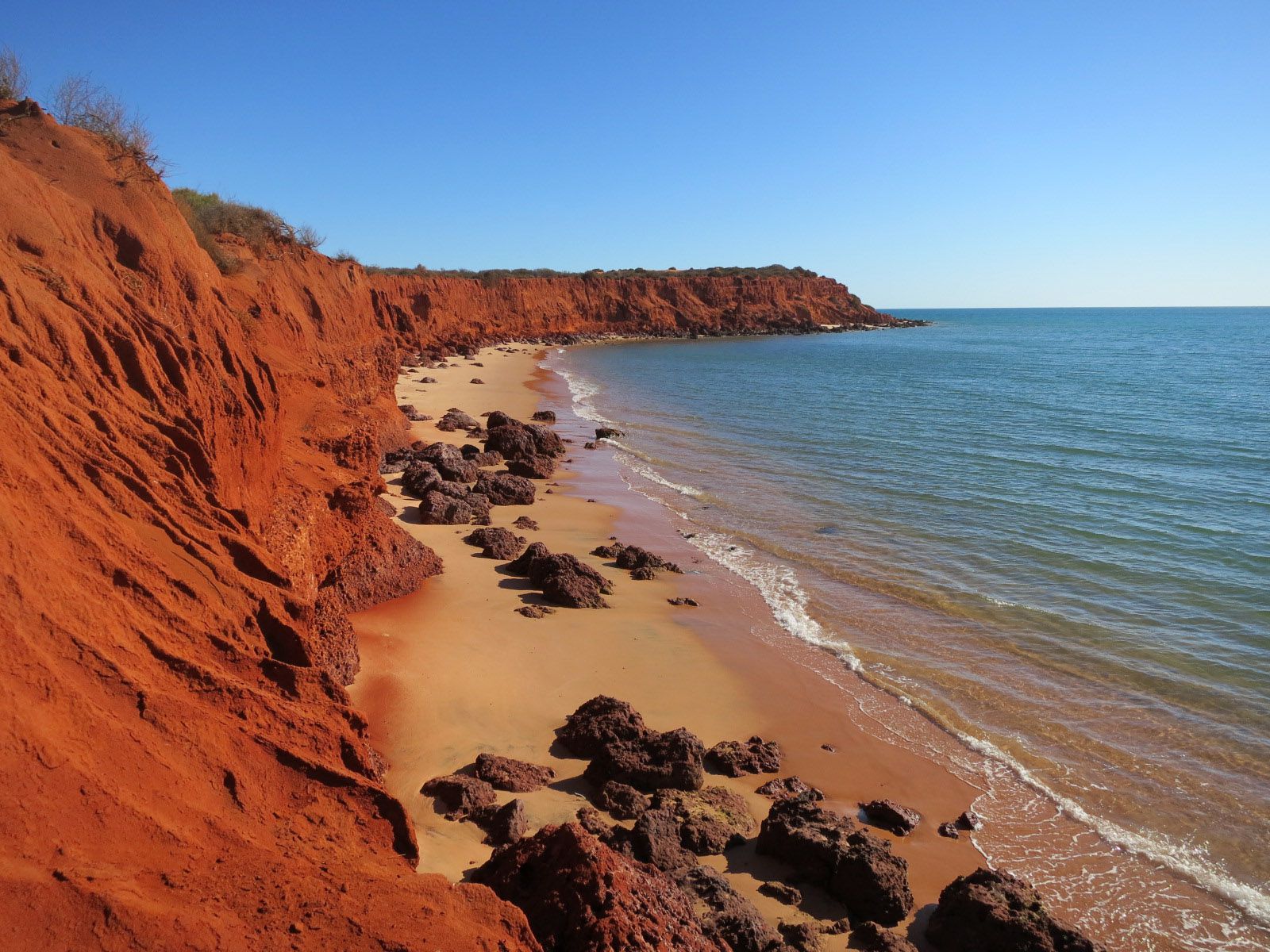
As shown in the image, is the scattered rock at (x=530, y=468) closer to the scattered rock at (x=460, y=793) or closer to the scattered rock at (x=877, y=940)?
the scattered rock at (x=460, y=793)

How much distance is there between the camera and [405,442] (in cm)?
1914

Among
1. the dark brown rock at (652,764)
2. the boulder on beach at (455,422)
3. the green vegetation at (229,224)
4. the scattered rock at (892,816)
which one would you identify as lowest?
the scattered rock at (892,816)

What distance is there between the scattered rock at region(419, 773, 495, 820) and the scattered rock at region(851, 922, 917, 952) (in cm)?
287

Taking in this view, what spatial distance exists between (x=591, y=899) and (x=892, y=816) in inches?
149

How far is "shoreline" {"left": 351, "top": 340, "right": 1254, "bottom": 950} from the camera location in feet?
21.0

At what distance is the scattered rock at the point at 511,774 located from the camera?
6570 mm

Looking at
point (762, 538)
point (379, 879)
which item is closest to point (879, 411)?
point (762, 538)

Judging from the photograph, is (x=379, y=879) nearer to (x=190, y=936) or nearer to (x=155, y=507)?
(x=190, y=936)

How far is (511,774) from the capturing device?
6.67 meters

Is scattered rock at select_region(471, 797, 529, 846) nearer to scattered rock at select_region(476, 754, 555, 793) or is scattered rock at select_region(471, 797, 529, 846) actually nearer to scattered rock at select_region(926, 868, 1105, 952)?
scattered rock at select_region(476, 754, 555, 793)

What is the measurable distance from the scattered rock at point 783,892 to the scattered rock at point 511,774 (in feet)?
6.75

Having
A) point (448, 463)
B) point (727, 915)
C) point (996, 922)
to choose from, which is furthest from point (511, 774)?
point (448, 463)

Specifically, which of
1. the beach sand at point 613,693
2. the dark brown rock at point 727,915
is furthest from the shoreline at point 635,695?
the dark brown rock at point 727,915

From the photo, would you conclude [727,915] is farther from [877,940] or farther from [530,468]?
[530,468]
